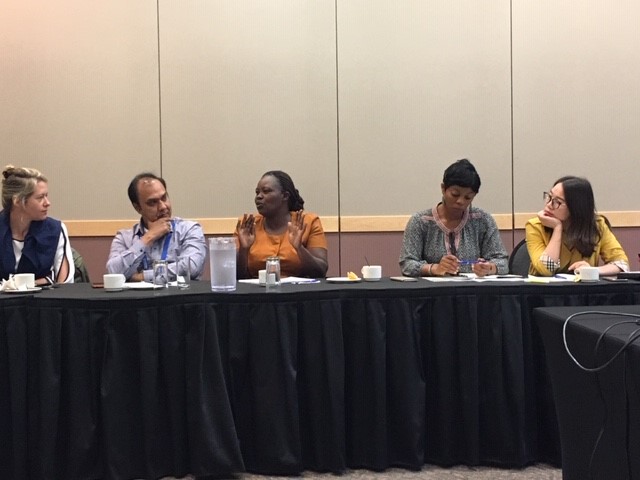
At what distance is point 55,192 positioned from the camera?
3871mm

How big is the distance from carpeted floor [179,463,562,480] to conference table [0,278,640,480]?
3cm

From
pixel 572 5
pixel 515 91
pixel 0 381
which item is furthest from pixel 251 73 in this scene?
pixel 0 381

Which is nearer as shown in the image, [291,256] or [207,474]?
[207,474]

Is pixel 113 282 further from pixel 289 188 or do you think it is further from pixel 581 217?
pixel 581 217

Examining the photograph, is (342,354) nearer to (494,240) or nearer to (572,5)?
(494,240)

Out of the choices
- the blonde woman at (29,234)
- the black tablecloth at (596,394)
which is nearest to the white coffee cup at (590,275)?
the black tablecloth at (596,394)

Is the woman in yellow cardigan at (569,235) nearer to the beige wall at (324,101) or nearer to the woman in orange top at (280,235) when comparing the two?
the woman in orange top at (280,235)

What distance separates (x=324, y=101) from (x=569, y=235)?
1.74 meters

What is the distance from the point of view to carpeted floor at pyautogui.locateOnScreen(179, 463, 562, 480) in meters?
2.16

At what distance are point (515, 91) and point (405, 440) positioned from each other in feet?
8.54

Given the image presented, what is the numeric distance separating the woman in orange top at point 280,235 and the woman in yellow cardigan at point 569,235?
38.4 inches

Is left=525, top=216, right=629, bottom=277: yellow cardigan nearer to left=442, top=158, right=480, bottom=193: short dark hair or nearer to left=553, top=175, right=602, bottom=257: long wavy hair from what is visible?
left=553, top=175, right=602, bottom=257: long wavy hair

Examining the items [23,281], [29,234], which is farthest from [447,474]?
[29,234]

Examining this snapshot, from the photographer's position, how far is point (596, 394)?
144 centimetres
